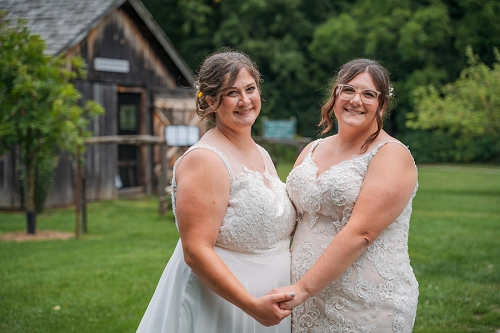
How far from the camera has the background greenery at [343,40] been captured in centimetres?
3016

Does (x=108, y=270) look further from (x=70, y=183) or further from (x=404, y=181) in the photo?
(x=70, y=183)

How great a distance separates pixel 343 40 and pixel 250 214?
103ft

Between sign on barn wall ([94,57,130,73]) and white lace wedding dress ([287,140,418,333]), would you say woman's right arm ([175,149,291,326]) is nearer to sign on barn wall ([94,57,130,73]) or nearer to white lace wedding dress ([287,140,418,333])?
white lace wedding dress ([287,140,418,333])

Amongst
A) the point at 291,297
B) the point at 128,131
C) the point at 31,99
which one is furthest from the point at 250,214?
the point at 128,131

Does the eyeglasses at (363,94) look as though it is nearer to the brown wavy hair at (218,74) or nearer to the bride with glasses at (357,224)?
the bride with glasses at (357,224)

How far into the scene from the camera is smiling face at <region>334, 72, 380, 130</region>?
3.23 m

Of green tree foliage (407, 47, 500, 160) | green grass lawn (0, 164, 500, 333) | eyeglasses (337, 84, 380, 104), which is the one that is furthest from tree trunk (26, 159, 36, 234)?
green tree foliage (407, 47, 500, 160)

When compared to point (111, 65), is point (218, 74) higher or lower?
lower

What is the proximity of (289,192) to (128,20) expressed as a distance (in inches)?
564

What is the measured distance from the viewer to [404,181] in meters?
3.05

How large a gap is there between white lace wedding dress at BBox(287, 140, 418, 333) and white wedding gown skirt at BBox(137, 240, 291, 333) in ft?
0.89

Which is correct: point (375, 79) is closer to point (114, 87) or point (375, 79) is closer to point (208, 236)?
point (208, 236)

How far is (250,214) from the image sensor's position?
10.2 feet

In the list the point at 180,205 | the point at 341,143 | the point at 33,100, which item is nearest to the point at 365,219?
the point at 341,143
